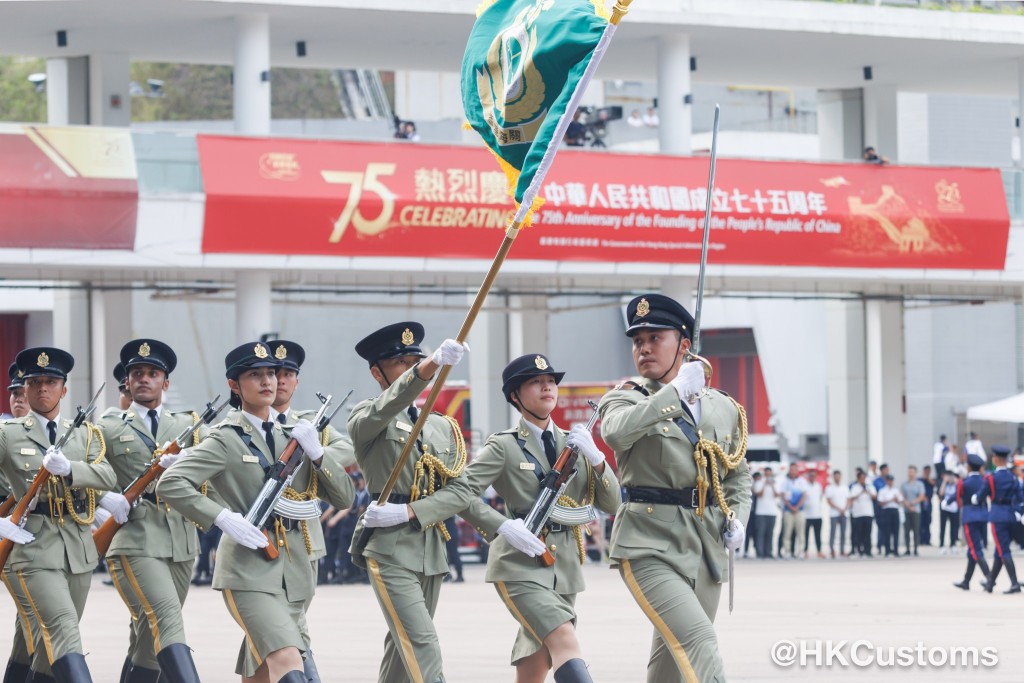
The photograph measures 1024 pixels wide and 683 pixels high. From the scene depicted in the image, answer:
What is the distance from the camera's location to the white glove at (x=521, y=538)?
8781mm

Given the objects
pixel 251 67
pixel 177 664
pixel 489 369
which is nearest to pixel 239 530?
pixel 177 664

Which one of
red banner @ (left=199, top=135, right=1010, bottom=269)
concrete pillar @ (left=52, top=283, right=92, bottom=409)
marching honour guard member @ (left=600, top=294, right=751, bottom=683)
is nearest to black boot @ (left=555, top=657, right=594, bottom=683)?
marching honour guard member @ (left=600, top=294, right=751, bottom=683)

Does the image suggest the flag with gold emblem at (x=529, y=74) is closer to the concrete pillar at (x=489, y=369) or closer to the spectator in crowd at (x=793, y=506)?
the spectator in crowd at (x=793, y=506)

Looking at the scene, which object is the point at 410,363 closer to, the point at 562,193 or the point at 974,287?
the point at 562,193

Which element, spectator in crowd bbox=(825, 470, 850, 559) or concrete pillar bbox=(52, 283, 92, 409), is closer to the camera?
spectator in crowd bbox=(825, 470, 850, 559)

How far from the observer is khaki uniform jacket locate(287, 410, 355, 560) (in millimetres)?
8914

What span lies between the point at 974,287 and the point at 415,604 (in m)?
23.6

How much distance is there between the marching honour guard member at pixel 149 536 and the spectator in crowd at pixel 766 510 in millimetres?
16396

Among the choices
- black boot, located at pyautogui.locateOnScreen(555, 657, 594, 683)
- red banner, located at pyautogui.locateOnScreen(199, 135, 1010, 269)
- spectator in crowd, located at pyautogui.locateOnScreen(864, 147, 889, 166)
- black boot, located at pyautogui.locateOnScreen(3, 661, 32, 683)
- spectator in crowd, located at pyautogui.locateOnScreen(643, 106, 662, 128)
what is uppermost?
spectator in crowd, located at pyautogui.locateOnScreen(643, 106, 662, 128)

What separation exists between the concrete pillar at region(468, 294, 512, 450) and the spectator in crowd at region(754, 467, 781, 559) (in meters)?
5.87

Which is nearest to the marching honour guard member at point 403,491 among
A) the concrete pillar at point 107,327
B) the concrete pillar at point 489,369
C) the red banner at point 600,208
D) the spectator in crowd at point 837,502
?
the red banner at point 600,208

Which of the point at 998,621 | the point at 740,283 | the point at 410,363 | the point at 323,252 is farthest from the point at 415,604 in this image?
the point at 740,283

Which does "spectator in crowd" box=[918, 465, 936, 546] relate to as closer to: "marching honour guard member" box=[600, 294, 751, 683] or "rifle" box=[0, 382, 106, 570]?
"rifle" box=[0, 382, 106, 570]

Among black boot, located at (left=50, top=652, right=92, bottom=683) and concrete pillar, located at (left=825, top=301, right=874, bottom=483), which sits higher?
concrete pillar, located at (left=825, top=301, right=874, bottom=483)
